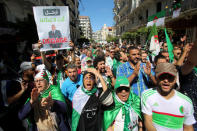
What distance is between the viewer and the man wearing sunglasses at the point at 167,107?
4.82 feet

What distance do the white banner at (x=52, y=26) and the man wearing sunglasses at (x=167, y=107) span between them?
244 centimetres

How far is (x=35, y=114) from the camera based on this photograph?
1.72 m

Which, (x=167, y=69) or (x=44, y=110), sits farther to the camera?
(x=44, y=110)

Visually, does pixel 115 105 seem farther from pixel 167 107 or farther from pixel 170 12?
pixel 170 12

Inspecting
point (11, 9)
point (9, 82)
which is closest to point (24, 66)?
point (9, 82)

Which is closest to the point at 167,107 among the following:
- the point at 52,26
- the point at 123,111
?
the point at 123,111

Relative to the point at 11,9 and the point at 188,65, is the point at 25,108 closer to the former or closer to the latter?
the point at 188,65

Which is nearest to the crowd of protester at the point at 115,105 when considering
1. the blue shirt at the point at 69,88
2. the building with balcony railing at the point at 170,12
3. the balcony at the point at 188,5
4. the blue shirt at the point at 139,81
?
the blue shirt at the point at 139,81

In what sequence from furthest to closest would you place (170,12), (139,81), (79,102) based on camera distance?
1. (170,12)
2. (139,81)
3. (79,102)

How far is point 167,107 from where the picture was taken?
58.9 inches

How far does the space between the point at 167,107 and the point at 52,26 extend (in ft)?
9.70

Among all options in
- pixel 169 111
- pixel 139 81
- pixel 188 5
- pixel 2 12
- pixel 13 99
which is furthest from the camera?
pixel 188 5

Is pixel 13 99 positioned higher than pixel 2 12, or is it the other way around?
pixel 2 12

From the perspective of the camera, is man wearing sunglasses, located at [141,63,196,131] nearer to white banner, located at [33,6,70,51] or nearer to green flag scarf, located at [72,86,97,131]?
green flag scarf, located at [72,86,97,131]
